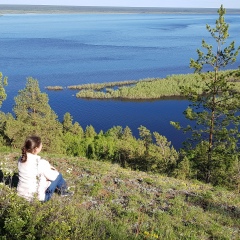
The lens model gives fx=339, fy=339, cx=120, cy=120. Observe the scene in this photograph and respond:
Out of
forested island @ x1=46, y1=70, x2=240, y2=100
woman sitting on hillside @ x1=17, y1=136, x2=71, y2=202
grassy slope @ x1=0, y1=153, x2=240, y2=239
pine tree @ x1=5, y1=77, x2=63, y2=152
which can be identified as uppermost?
forested island @ x1=46, y1=70, x2=240, y2=100

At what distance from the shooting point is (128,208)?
22.2ft

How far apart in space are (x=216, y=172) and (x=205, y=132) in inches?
98.6

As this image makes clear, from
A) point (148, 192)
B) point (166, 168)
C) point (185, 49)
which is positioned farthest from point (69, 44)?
point (148, 192)

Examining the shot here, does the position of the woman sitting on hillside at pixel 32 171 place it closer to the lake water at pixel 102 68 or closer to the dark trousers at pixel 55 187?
the dark trousers at pixel 55 187

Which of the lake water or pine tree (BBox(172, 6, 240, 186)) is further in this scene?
the lake water

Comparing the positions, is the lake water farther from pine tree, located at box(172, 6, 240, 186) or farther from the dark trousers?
the dark trousers

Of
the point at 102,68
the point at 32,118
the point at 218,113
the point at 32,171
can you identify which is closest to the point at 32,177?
the point at 32,171

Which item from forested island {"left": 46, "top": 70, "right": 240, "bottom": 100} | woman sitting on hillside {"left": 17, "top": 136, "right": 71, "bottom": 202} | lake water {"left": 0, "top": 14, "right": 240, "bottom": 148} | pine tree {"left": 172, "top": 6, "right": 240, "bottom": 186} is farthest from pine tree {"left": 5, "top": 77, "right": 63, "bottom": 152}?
forested island {"left": 46, "top": 70, "right": 240, "bottom": 100}

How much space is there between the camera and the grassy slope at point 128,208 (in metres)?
4.50

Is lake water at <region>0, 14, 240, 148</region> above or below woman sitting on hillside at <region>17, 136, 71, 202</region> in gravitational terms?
above

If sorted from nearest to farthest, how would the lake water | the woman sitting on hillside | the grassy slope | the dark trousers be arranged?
the grassy slope < the woman sitting on hillside < the dark trousers < the lake water

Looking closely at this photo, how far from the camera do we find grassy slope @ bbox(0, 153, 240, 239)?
450 cm

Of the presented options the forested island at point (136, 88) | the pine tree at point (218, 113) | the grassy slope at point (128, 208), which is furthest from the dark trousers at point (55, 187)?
the forested island at point (136, 88)

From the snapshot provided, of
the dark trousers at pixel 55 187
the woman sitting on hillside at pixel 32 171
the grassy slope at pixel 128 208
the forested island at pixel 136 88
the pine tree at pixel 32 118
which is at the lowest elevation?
the grassy slope at pixel 128 208
